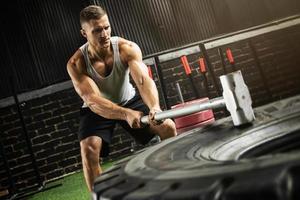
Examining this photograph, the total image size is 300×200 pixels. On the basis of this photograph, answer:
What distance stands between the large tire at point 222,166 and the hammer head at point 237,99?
0.05 metres

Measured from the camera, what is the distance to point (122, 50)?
3.31 metres

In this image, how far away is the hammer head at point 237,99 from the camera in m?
1.56

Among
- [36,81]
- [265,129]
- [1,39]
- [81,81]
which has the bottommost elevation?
[265,129]

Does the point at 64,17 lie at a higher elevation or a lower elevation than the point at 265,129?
higher

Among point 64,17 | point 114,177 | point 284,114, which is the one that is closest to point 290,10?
point 64,17

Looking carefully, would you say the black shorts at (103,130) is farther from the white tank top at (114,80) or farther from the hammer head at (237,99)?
the hammer head at (237,99)

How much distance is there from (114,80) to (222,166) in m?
2.42

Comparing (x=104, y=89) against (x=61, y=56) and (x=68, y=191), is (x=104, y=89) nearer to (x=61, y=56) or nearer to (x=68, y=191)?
(x=68, y=191)

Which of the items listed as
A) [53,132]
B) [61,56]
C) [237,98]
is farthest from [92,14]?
[53,132]

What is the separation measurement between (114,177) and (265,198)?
67cm

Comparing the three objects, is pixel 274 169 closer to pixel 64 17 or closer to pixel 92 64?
pixel 92 64

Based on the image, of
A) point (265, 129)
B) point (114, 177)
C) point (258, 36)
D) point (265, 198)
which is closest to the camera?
point (265, 198)

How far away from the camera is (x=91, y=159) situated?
2908mm

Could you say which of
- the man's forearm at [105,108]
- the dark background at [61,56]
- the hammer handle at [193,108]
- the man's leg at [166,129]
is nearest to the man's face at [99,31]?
the man's forearm at [105,108]
